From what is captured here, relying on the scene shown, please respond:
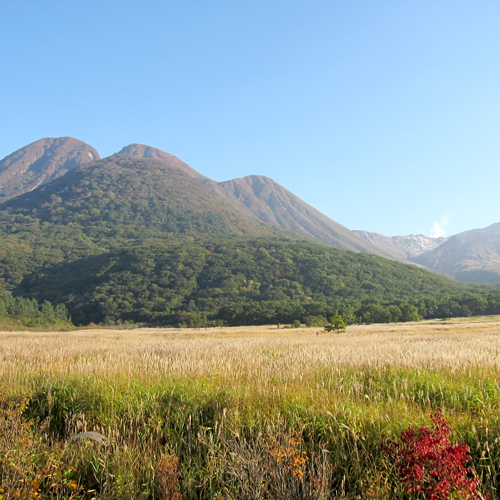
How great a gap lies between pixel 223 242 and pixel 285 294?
69.4 metres

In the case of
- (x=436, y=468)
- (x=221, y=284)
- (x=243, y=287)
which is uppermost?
(x=436, y=468)

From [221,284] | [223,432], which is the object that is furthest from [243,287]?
[223,432]

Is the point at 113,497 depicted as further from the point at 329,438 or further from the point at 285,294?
the point at 285,294

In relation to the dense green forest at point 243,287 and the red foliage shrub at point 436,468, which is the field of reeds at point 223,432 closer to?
the red foliage shrub at point 436,468

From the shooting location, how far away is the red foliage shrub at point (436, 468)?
8.89 ft

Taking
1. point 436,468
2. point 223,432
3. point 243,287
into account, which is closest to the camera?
point 436,468

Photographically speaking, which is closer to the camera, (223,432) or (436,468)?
(436,468)

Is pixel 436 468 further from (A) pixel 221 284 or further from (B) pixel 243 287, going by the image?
(B) pixel 243 287

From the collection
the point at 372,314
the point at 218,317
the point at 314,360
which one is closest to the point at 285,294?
the point at 218,317

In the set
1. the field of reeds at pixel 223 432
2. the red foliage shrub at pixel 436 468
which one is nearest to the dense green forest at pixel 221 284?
the field of reeds at pixel 223 432

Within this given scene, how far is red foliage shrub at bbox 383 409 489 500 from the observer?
107 inches

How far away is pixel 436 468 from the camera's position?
296cm

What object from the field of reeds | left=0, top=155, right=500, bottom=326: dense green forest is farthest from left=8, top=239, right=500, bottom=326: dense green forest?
the field of reeds

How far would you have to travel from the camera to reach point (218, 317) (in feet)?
336
